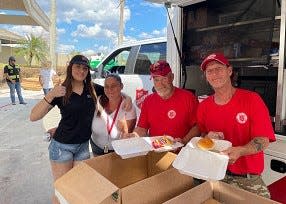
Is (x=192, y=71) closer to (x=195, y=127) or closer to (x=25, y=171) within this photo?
(x=195, y=127)

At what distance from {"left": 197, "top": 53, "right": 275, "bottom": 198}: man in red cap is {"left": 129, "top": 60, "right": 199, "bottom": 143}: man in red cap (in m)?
0.40

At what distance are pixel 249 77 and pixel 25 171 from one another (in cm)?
332

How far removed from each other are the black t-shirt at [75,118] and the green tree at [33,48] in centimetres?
2231

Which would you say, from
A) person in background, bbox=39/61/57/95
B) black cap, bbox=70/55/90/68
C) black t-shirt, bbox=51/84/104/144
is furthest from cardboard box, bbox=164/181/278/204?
person in background, bbox=39/61/57/95

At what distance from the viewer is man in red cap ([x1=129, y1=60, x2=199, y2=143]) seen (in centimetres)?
241

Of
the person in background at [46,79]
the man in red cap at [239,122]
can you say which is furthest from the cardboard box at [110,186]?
the person in background at [46,79]

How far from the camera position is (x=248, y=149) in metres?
1.74

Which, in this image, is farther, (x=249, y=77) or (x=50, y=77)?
(x=50, y=77)

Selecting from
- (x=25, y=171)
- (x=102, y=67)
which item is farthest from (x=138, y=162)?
(x=102, y=67)

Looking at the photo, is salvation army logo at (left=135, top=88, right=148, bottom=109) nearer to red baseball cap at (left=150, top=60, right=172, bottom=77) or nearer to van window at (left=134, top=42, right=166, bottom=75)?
van window at (left=134, top=42, right=166, bottom=75)

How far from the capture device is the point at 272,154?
2.30m

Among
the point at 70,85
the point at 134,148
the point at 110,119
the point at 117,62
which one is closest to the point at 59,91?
the point at 70,85

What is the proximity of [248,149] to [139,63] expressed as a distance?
399 centimetres

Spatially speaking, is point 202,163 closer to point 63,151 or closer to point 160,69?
point 160,69
